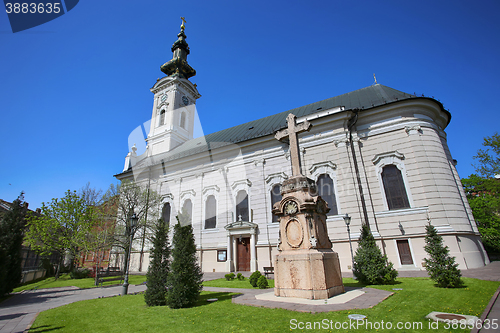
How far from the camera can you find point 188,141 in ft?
117

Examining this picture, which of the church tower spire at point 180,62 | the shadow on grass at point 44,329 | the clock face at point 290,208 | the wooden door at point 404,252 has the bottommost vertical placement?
the shadow on grass at point 44,329

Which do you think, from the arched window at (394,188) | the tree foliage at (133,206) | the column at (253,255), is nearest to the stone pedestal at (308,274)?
the arched window at (394,188)

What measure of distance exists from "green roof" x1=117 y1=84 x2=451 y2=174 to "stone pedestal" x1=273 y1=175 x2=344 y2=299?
13.4 metres

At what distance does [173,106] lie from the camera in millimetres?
35812

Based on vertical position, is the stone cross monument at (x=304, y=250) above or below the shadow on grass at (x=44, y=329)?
above

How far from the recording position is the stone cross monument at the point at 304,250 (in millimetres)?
7508

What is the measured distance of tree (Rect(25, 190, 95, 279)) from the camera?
2291 centimetres

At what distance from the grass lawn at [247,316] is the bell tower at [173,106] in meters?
28.3

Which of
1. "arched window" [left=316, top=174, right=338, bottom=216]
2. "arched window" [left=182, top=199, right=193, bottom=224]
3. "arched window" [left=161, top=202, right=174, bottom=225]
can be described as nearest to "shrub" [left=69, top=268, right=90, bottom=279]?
"arched window" [left=161, top=202, right=174, bottom=225]

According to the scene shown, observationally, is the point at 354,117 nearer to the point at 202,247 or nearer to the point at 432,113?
the point at 432,113

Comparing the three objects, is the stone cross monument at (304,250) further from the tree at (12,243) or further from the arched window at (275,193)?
the tree at (12,243)

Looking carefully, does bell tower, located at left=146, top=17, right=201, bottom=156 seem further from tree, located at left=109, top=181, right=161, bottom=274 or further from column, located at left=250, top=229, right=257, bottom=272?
column, located at left=250, top=229, right=257, bottom=272

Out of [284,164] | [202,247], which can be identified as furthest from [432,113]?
[202,247]

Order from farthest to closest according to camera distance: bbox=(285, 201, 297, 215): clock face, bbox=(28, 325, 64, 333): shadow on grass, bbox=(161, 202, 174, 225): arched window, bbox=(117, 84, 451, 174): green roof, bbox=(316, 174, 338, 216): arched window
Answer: bbox=(161, 202, 174, 225): arched window, bbox=(117, 84, 451, 174): green roof, bbox=(316, 174, 338, 216): arched window, bbox=(285, 201, 297, 215): clock face, bbox=(28, 325, 64, 333): shadow on grass
